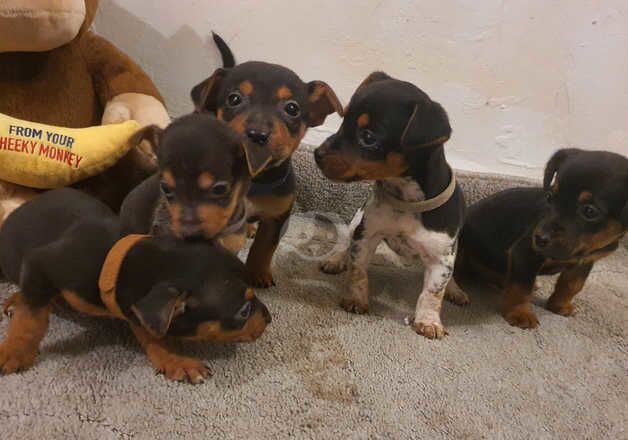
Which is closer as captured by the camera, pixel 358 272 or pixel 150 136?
pixel 150 136

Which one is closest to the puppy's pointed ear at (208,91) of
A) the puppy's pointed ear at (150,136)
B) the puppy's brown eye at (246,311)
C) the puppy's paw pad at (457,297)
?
the puppy's pointed ear at (150,136)

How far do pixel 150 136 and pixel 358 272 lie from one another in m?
0.91

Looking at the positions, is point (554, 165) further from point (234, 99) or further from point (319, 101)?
point (234, 99)

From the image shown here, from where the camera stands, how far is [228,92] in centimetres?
198

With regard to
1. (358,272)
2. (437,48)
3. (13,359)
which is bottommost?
(13,359)

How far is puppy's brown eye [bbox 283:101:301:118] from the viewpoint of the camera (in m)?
1.96

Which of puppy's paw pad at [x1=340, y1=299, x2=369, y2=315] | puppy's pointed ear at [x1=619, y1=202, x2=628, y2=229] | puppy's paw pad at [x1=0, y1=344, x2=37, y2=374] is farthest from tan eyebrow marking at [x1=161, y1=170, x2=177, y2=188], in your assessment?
puppy's pointed ear at [x1=619, y1=202, x2=628, y2=229]

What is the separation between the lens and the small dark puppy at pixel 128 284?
1.51 metres

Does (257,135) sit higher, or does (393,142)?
(393,142)

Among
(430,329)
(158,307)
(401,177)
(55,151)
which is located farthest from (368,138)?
(55,151)

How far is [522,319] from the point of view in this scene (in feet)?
7.22

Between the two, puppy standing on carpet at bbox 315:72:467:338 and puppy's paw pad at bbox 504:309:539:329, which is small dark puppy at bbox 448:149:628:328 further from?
puppy standing on carpet at bbox 315:72:467:338

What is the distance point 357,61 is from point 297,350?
1658 millimetres

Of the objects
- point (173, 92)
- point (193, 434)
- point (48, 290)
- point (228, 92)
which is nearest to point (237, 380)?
point (193, 434)
